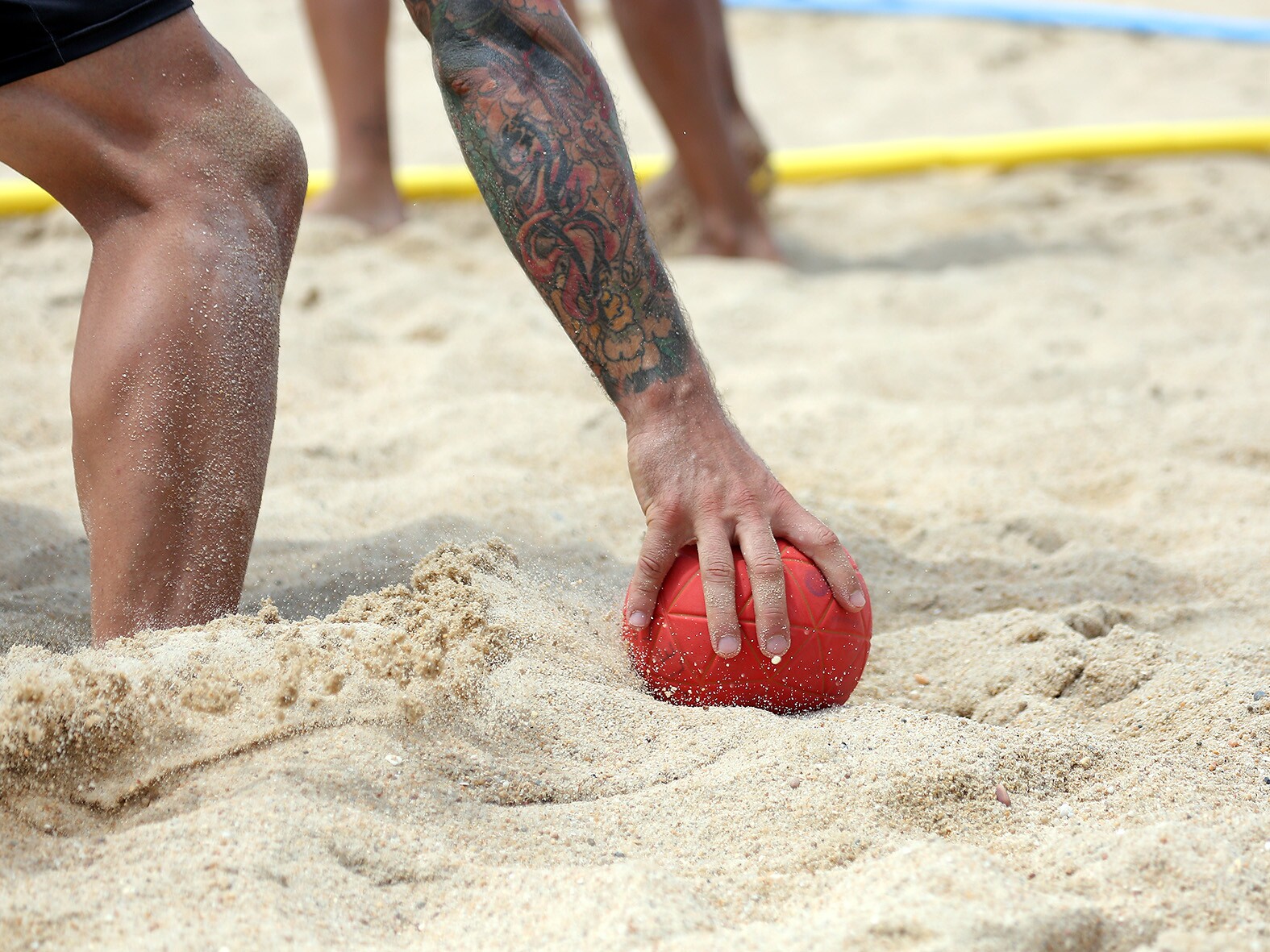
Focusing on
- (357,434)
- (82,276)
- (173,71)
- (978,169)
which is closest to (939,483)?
(357,434)

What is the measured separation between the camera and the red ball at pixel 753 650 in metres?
1.75

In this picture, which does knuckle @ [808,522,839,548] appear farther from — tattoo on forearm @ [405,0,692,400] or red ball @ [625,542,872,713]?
tattoo on forearm @ [405,0,692,400]

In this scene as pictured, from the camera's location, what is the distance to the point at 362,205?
4.23 metres

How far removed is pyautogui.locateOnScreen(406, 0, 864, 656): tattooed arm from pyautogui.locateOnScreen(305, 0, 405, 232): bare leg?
2.44 m

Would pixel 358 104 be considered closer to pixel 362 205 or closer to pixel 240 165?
pixel 362 205

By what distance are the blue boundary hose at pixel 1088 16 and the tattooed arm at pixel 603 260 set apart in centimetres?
575

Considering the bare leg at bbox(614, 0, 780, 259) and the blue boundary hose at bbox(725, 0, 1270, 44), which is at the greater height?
the bare leg at bbox(614, 0, 780, 259)

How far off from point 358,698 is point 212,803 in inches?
9.2

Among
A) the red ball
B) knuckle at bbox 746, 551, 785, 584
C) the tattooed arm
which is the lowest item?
the red ball

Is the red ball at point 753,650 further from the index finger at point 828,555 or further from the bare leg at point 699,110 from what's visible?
the bare leg at point 699,110

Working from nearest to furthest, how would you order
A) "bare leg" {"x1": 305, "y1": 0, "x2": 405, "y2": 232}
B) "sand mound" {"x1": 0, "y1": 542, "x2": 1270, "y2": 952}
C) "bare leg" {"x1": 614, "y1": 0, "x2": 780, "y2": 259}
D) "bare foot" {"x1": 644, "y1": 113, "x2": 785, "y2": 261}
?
"sand mound" {"x1": 0, "y1": 542, "x2": 1270, "y2": 952}
"bare leg" {"x1": 614, "y1": 0, "x2": 780, "y2": 259}
"bare leg" {"x1": 305, "y1": 0, "x2": 405, "y2": 232}
"bare foot" {"x1": 644, "y1": 113, "x2": 785, "y2": 261}

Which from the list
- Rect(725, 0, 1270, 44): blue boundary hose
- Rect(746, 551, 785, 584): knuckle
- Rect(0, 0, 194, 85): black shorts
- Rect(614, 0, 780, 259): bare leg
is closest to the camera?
Rect(0, 0, 194, 85): black shorts

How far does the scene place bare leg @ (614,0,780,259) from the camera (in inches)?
150

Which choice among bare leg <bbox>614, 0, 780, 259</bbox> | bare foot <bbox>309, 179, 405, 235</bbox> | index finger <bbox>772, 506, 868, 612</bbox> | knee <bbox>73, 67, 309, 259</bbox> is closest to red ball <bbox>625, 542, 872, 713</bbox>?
index finger <bbox>772, 506, 868, 612</bbox>
